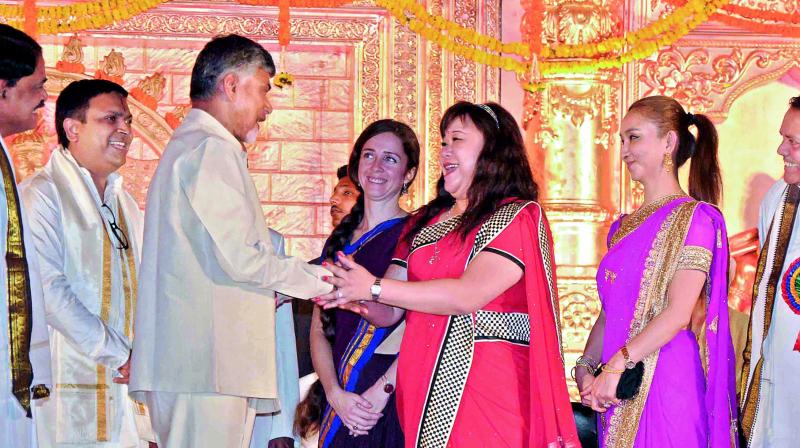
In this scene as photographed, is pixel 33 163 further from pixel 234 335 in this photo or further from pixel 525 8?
pixel 234 335

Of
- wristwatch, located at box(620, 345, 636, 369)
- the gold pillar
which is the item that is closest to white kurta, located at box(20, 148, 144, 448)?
wristwatch, located at box(620, 345, 636, 369)

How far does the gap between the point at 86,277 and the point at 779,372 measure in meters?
2.33

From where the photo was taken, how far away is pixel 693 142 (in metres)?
3.56

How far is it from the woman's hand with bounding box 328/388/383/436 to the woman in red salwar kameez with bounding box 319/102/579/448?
264 millimetres

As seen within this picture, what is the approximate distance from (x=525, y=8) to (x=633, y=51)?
83cm

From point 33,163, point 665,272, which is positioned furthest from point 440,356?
point 33,163

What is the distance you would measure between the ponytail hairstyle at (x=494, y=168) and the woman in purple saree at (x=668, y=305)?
51cm

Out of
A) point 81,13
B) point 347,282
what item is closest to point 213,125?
point 347,282

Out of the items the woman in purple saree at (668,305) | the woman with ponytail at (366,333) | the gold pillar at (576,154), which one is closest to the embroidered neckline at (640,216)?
the woman in purple saree at (668,305)

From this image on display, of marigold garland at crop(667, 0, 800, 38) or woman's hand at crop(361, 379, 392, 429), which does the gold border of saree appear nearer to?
woman's hand at crop(361, 379, 392, 429)

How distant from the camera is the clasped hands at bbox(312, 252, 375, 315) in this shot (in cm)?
304

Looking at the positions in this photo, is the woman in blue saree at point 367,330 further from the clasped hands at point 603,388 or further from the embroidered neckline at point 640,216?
the embroidered neckline at point 640,216

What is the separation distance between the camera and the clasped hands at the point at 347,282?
120 inches

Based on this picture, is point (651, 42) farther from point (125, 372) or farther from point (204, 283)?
point (204, 283)
